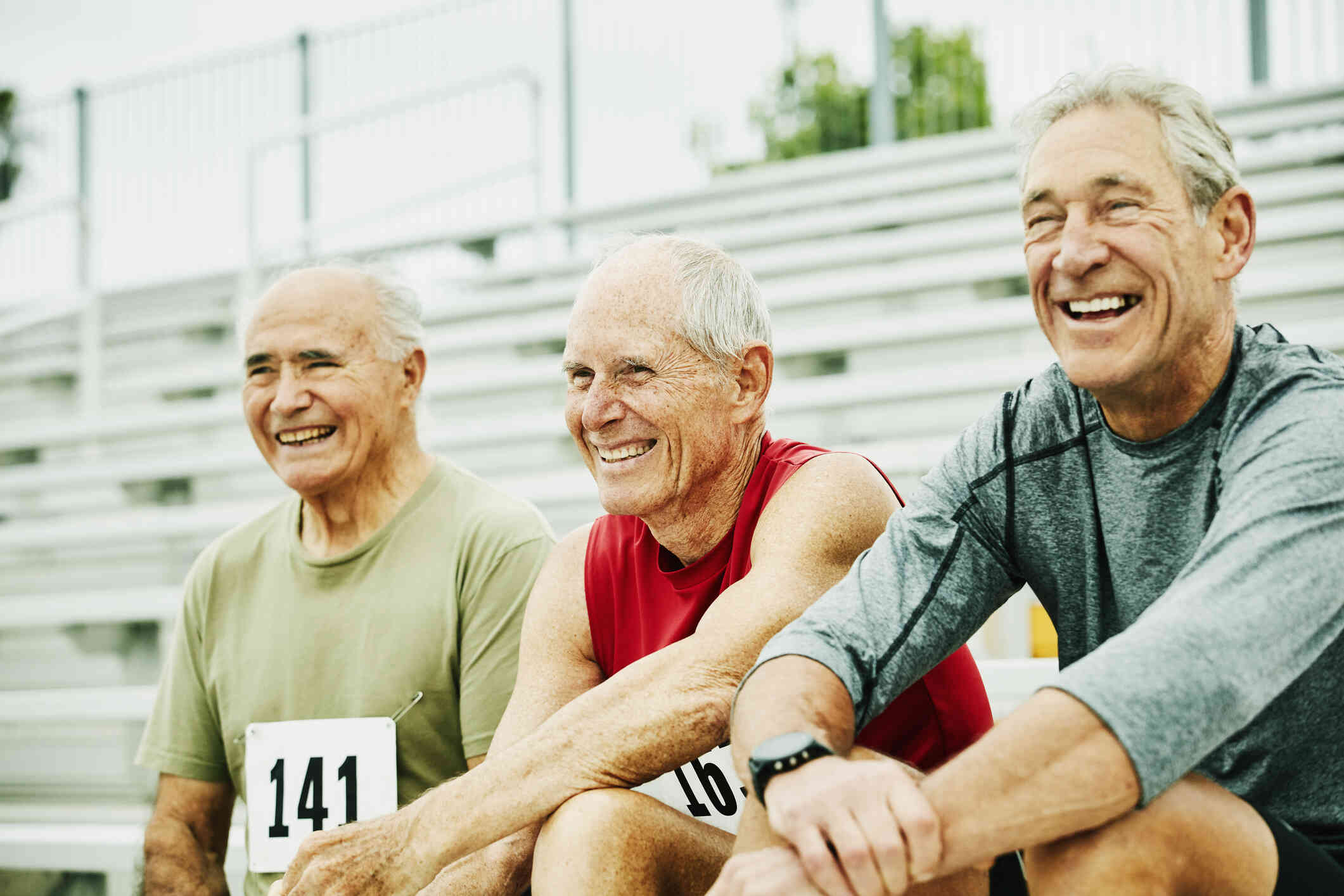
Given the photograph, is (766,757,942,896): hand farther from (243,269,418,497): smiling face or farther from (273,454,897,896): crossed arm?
(243,269,418,497): smiling face

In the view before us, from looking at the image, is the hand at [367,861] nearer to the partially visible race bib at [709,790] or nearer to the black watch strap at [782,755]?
the partially visible race bib at [709,790]

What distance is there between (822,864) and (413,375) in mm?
1305

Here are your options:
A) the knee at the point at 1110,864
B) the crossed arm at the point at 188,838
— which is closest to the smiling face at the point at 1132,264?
the knee at the point at 1110,864

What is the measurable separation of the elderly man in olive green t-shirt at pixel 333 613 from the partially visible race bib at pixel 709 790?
36cm

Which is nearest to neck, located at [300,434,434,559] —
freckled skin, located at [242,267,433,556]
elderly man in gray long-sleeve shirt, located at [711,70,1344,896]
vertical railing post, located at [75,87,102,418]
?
freckled skin, located at [242,267,433,556]

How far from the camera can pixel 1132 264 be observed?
1180 mm

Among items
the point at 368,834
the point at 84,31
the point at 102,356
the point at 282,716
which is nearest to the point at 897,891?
the point at 368,834

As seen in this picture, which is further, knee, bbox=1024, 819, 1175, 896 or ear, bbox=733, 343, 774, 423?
ear, bbox=733, 343, 774, 423

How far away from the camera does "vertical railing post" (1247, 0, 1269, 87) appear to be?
15.9 ft

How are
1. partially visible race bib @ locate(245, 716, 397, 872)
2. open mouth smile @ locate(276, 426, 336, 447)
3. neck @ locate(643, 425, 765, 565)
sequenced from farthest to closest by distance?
open mouth smile @ locate(276, 426, 336, 447) → partially visible race bib @ locate(245, 716, 397, 872) → neck @ locate(643, 425, 765, 565)

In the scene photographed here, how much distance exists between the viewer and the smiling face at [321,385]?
196 centimetres

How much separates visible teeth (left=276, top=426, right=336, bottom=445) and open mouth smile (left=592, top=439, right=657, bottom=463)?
0.64 m

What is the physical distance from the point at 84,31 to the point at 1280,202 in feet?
22.3

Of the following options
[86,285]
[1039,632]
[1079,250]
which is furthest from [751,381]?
[86,285]
